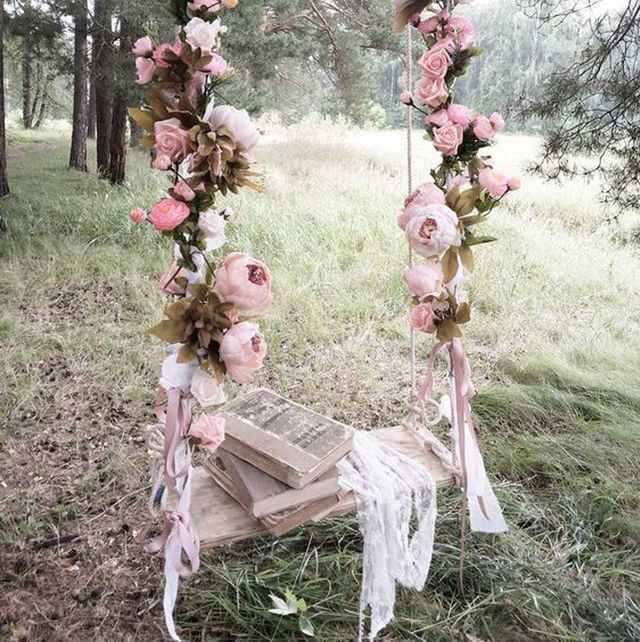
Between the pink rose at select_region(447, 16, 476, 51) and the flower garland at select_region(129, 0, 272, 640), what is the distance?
55 cm

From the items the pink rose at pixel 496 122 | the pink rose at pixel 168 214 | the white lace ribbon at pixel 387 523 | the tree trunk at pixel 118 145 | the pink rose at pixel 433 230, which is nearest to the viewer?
the pink rose at pixel 168 214

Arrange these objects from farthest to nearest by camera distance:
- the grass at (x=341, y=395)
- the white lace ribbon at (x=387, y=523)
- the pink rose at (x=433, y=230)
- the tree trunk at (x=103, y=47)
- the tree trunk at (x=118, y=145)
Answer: the tree trunk at (x=118, y=145)
the tree trunk at (x=103, y=47)
the grass at (x=341, y=395)
the white lace ribbon at (x=387, y=523)
the pink rose at (x=433, y=230)

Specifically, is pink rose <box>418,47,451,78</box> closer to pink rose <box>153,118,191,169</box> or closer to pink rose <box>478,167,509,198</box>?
pink rose <box>478,167,509,198</box>

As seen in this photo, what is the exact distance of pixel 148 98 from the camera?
1111mm

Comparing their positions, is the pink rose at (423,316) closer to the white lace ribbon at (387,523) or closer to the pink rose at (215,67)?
the white lace ribbon at (387,523)

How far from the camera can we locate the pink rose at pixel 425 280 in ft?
4.57

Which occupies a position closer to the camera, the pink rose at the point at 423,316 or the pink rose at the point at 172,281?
the pink rose at the point at 172,281

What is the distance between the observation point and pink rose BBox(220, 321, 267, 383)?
1095 mm

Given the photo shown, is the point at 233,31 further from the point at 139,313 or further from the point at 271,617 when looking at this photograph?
the point at 271,617

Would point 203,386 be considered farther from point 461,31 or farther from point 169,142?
point 461,31

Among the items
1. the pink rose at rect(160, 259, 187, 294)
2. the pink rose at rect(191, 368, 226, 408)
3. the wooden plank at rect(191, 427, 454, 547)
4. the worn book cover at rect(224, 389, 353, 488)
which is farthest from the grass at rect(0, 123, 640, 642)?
the pink rose at rect(160, 259, 187, 294)

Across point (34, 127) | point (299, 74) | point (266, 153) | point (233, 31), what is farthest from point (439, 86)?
point (34, 127)

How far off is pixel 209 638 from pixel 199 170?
111cm

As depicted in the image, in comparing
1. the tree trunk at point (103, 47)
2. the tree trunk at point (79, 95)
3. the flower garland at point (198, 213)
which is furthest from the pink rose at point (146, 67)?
the tree trunk at point (79, 95)
